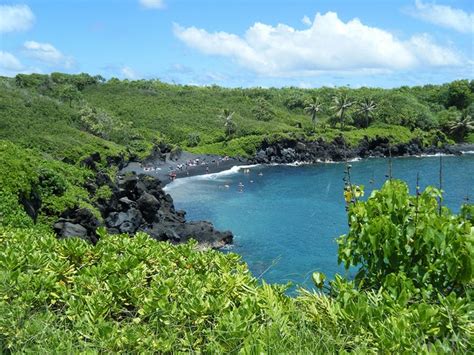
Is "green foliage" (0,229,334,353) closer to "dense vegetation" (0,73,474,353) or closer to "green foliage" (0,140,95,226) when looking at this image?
"dense vegetation" (0,73,474,353)

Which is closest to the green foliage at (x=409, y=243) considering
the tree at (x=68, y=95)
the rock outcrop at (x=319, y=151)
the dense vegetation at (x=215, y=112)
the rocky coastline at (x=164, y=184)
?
the rocky coastline at (x=164, y=184)

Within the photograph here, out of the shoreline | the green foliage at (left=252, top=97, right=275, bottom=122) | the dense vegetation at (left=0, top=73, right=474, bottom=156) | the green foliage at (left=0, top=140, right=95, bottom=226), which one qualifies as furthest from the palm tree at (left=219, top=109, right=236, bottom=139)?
the green foliage at (left=0, top=140, right=95, bottom=226)

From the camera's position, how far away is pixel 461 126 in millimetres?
108250

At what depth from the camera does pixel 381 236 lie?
632 cm

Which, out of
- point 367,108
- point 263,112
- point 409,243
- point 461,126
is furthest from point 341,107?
point 409,243

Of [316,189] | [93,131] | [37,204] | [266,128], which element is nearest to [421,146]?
[266,128]

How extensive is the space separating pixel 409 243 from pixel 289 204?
161 feet

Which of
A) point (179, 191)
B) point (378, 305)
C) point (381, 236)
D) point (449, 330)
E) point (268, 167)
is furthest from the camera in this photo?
point (268, 167)

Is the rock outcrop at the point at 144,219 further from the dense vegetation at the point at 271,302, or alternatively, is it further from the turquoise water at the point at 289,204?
the dense vegetation at the point at 271,302

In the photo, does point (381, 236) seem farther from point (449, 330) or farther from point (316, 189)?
point (316, 189)

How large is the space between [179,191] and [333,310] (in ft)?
191

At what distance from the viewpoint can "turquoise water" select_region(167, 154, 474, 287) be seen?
36.2 meters

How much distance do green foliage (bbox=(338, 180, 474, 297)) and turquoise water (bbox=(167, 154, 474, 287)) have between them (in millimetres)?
14438

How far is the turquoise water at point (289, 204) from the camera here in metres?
36.2
